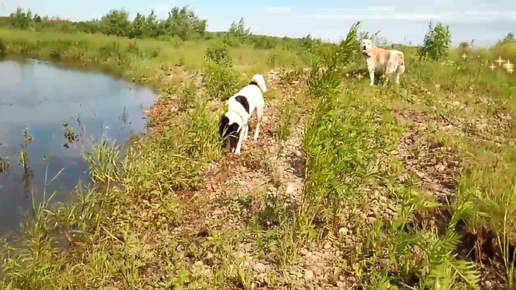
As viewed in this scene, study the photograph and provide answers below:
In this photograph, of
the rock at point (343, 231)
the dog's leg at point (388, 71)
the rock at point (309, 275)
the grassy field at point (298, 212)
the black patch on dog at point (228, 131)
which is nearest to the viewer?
the grassy field at point (298, 212)

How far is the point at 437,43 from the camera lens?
12391 mm

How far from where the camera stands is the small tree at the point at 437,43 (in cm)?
1232

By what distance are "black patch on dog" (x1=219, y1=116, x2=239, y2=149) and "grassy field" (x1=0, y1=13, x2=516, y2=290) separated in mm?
164

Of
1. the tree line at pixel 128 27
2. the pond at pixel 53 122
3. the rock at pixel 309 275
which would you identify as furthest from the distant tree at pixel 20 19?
the rock at pixel 309 275

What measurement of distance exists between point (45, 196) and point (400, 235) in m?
3.92

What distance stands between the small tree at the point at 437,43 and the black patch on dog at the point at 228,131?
868 centimetres

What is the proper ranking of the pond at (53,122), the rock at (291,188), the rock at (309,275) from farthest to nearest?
the pond at (53,122)
the rock at (291,188)
the rock at (309,275)

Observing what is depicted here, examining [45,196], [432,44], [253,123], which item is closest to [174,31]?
[432,44]

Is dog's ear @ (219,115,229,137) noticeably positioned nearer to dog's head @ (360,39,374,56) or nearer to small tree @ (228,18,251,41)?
dog's head @ (360,39,374,56)

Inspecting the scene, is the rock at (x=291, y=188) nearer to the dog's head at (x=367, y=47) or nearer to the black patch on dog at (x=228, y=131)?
the black patch on dog at (x=228, y=131)

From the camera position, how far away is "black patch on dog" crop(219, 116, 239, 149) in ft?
18.1

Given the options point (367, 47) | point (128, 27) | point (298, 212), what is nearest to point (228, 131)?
point (298, 212)

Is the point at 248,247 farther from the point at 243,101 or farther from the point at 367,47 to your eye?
the point at 367,47

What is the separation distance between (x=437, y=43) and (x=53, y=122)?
10731mm
